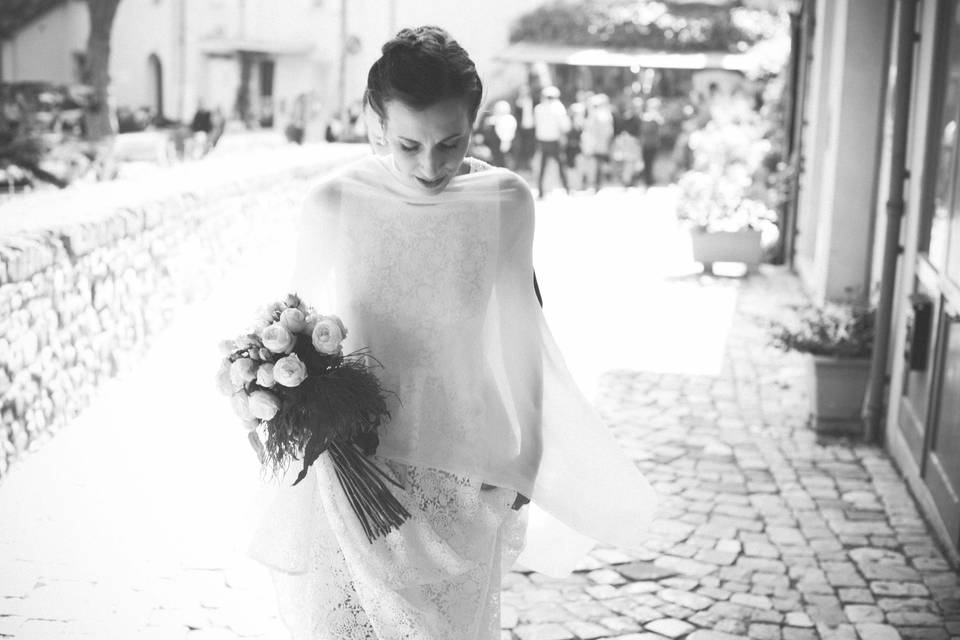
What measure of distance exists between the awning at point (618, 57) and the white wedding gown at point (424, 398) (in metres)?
28.0

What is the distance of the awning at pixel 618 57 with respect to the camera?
30062 millimetres

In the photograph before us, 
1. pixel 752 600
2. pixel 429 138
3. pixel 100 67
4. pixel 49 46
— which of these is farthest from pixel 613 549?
pixel 49 46

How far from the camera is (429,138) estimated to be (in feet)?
7.64

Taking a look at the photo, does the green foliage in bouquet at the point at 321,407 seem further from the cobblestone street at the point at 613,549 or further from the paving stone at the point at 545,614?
the paving stone at the point at 545,614

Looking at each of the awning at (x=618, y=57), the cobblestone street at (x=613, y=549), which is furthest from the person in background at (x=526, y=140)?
the cobblestone street at (x=613, y=549)

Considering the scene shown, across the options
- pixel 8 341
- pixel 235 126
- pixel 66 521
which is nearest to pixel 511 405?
pixel 66 521

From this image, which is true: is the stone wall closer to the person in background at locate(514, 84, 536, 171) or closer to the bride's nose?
the bride's nose

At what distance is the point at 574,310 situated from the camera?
34.8 feet

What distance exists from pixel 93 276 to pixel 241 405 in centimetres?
475

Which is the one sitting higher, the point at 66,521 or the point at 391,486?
the point at 391,486

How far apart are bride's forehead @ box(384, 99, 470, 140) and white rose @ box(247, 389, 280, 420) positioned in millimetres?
609

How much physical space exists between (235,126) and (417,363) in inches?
1332

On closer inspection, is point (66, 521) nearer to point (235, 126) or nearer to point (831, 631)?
point (831, 631)

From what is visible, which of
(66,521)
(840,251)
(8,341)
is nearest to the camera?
(66,521)
